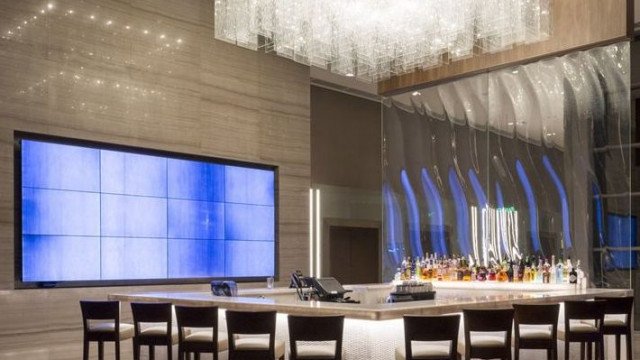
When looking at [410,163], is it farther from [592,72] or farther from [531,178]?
[592,72]

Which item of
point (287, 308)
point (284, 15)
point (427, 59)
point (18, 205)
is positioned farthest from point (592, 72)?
point (18, 205)

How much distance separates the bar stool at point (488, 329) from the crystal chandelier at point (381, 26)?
258 cm

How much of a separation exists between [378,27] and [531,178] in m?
2.43

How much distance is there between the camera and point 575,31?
A: 6836 millimetres

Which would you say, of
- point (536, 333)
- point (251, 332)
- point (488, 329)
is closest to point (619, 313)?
point (536, 333)

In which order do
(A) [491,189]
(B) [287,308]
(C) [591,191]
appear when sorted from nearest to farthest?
(B) [287,308], (C) [591,191], (A) [491,189]

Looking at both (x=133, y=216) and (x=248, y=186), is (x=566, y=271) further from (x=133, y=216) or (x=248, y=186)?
(x=133, y=216)

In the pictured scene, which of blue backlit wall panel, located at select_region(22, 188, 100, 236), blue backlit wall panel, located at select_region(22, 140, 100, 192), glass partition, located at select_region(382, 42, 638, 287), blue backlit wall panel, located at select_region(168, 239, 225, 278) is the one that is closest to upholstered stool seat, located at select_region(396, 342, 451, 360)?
glass partition, located at select_region(382, 42, 638, 287)

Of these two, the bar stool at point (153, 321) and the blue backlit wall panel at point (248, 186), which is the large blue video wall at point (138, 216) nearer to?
the blue backlit wall panel at point (248, 186)

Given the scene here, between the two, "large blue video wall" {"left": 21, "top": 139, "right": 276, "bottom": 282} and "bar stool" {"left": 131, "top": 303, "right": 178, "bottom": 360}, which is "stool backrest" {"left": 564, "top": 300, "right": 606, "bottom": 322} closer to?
"bar stool" {"left": 131, "top": 303, "right": 178, "bottom": 360}

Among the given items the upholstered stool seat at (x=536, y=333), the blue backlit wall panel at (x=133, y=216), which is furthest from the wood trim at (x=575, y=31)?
the blue backlit wall panel at (x=133, y=216)

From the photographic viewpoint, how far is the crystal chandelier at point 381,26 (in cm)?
580

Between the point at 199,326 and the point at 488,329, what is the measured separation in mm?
1736

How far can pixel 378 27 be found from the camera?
6000mm
